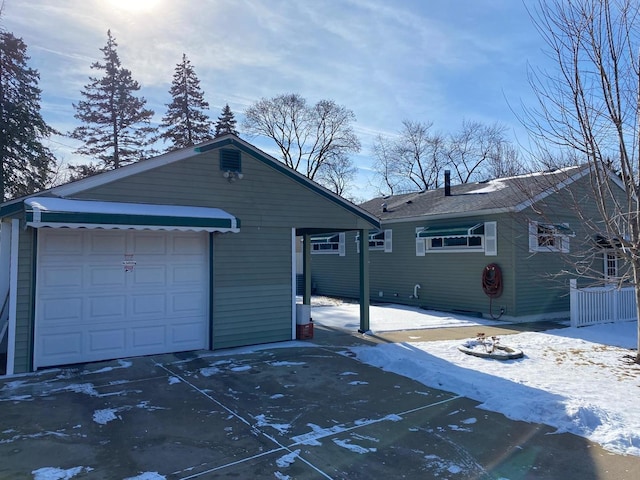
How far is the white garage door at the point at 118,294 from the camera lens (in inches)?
278

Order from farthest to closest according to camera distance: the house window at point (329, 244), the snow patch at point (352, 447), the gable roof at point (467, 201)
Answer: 1. the house window at point (329, 244)
2. the gable roof at point (467, 201)
3. the snow patch at point (352, 447)

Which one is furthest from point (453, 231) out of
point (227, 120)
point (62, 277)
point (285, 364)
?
point (227, 120)

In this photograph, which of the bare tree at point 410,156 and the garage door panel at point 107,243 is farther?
the bare tree at point 410,156

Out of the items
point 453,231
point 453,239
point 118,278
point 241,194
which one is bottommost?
point 118,278

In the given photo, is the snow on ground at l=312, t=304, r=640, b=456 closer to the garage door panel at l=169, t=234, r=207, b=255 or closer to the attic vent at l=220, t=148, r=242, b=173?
the garage door panel at l=169, t=234, r=207, b=255

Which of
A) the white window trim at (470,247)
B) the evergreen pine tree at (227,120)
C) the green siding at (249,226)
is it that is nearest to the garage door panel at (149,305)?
the green siding at (249,226)

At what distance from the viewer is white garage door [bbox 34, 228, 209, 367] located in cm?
707

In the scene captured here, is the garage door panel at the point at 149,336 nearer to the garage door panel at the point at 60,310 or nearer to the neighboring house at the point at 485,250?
the garage door panel at the point at 60,310

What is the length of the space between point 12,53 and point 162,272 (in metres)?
18.8

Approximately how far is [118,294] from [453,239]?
10.1m

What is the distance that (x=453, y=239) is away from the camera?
46.3 ft

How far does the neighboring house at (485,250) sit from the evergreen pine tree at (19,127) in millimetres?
15349

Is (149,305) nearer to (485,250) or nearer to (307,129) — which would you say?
(485,250)

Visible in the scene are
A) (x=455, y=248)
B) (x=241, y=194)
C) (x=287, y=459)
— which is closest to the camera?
(x=287, y=459)
